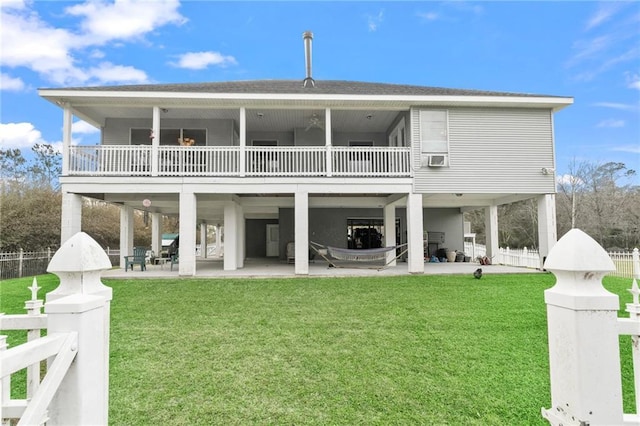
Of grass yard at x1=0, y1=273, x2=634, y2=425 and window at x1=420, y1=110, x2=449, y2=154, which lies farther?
window at x1=420, y1=110, x2=449, y2=154

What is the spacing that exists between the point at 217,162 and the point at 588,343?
434 inches

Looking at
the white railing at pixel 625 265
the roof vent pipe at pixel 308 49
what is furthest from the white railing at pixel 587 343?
the white railing at pixel 625 265

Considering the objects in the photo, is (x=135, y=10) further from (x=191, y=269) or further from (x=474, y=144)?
(x=474, y=144)

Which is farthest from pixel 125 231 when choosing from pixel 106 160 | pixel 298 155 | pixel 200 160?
pixel 298 155

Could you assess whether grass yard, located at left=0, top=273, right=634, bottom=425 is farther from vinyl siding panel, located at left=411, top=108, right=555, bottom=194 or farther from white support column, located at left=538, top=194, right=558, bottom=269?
vinyl siding panel, located at left=411, top=108, right=555, bottom=194

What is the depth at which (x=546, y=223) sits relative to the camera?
11.4 metres

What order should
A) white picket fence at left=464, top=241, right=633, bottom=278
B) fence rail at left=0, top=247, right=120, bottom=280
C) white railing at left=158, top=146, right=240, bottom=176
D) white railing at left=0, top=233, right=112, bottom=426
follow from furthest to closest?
fence rail at left=0, top=247, right=120, bottom=280, white picket fence at left=464, top=241, right=633, bottom=278, white railing at left=158, top=146, right=240, bottom=176, white railing at left=0, top=233, right=112, bottom=426

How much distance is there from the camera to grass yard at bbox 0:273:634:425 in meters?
2.99

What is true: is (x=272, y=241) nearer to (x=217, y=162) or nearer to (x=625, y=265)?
(x=217, y=162)

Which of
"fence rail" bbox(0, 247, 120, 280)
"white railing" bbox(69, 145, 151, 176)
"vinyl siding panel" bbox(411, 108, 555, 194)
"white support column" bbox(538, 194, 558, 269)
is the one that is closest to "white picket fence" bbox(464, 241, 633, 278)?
"white support column" bbox(538, 194, 558, 269)

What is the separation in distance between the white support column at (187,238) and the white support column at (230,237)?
1508 mm

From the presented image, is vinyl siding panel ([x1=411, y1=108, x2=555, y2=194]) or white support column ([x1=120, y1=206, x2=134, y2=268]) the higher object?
vinyl siding panel ([x1=411, y1=108, x2=555, y2=194])

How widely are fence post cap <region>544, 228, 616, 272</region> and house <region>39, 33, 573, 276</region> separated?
360 inches

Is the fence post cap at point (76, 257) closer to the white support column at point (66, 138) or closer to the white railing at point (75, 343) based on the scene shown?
the white railing at point (75, 343)
